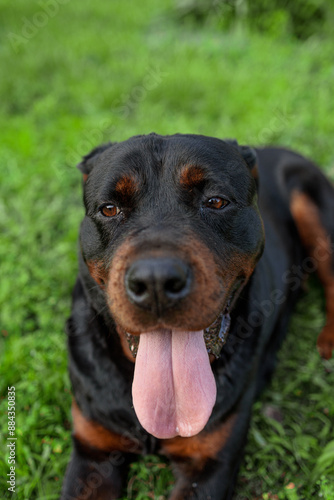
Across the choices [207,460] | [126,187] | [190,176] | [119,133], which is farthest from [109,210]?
[119,133]

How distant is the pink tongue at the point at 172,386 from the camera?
1.87 meters

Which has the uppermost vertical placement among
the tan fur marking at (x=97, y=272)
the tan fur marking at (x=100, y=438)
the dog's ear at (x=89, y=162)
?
the dog's ear at (x=89, y=162)

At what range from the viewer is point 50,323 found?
10.4 feet

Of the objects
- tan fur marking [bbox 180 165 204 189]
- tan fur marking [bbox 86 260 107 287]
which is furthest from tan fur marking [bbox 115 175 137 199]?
tan fur marking [bbox 86 260 107 287]

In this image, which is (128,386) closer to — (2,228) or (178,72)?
(2,228)

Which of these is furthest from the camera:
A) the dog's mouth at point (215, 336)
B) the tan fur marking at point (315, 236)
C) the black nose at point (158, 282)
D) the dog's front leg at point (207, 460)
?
the tan fur marking at point (315, 236)

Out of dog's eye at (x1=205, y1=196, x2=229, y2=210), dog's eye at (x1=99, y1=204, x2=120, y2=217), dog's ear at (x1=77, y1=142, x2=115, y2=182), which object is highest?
dog's eye at (x1=205, y1=196, x2=229, y2=210)

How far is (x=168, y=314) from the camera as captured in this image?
165 cm

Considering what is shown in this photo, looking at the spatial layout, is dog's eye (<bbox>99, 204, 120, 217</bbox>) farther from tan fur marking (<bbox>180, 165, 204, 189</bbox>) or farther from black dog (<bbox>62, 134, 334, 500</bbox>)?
tan fur marking (<bbox>180, 165, 204, 189</bbox>)

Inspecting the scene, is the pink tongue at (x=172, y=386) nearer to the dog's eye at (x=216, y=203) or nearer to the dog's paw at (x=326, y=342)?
the dog's eye at (x=216, y=203)

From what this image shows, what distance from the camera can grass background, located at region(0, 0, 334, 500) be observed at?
2.48 meters

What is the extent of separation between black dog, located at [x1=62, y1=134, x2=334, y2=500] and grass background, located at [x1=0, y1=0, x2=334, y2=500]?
0.34 meters

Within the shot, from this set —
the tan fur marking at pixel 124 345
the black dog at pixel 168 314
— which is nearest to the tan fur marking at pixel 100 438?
the black dog at pixel 168 314

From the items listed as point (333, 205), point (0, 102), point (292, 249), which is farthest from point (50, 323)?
point (0, 102)
